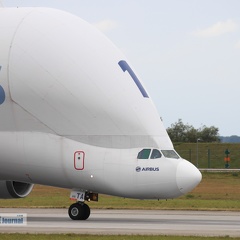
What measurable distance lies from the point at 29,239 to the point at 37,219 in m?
10.4

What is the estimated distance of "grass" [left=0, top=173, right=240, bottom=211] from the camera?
52.5m

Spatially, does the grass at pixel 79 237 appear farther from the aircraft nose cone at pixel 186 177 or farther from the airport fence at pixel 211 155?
the airport fence at pixel 211 155

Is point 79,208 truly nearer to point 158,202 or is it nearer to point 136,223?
point 136,223

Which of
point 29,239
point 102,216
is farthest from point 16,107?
point 29,239

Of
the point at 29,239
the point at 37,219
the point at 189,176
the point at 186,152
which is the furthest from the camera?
the point at 186,152

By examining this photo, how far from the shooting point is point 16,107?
40.7m

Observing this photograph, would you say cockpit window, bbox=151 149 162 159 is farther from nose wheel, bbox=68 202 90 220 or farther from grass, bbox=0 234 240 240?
grass, bbox=0 234 240 240

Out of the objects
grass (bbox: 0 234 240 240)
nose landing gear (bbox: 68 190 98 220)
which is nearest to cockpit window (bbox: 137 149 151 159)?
nose landing gear (bbox: 68 190 98 220)

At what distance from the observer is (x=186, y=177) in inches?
1531

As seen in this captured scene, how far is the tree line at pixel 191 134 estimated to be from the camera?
18012cm

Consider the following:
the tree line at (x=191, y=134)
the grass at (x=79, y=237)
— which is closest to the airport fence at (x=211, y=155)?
the tree line at (x=191, y=134)

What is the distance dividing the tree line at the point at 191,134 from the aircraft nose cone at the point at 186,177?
13843cm

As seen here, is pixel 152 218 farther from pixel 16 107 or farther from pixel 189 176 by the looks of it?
pixel 16 107

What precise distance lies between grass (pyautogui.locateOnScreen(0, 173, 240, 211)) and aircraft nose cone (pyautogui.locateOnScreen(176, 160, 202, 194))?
11648 mm
